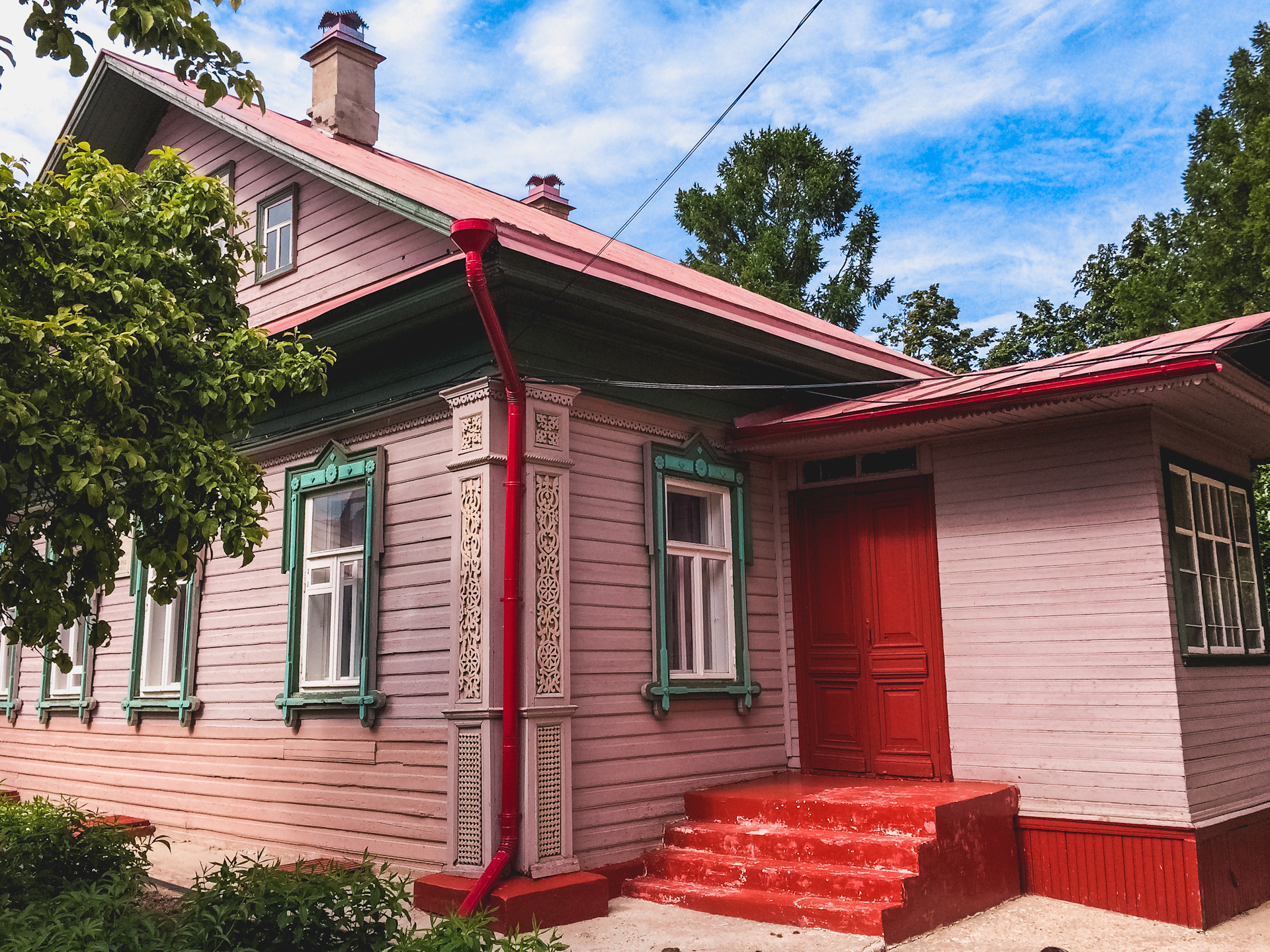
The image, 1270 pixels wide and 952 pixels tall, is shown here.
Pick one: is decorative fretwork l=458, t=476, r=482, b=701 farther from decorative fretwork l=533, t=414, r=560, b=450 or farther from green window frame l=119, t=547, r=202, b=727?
green window frame l=119, t=547, r=202, b=727

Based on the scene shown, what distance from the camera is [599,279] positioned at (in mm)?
7441

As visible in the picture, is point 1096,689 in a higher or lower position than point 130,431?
lower

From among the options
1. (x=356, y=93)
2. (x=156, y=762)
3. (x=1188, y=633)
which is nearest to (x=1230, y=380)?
(x=1188, y=633)

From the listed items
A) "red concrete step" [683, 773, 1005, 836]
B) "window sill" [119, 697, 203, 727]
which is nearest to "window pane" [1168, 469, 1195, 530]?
"red concrete step" [683, 773, 1005, 836]

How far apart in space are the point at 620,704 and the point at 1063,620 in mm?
3182

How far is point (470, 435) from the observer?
7359 mm

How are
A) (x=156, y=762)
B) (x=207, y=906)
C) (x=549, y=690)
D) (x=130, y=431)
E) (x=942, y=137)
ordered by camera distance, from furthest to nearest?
1. (x=942, y=137)
2. (x=156, y=762)
3. (x=549, y=690)
4. (x=130, y=431)
5. (x=207, y=906)

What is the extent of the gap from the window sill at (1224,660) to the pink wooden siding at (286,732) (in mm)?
5070

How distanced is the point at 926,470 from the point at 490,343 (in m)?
3.62

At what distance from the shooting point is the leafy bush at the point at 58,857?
6.10 metres

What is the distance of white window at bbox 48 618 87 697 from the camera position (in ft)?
38.3

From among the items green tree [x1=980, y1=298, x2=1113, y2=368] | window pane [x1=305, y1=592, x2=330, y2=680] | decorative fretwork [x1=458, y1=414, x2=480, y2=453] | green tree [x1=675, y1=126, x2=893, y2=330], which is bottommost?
window pane [x1=305, y1=592, x2=330, y2=680]

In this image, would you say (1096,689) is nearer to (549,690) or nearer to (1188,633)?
(1188,633)

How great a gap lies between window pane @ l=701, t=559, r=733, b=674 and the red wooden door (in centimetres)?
74
